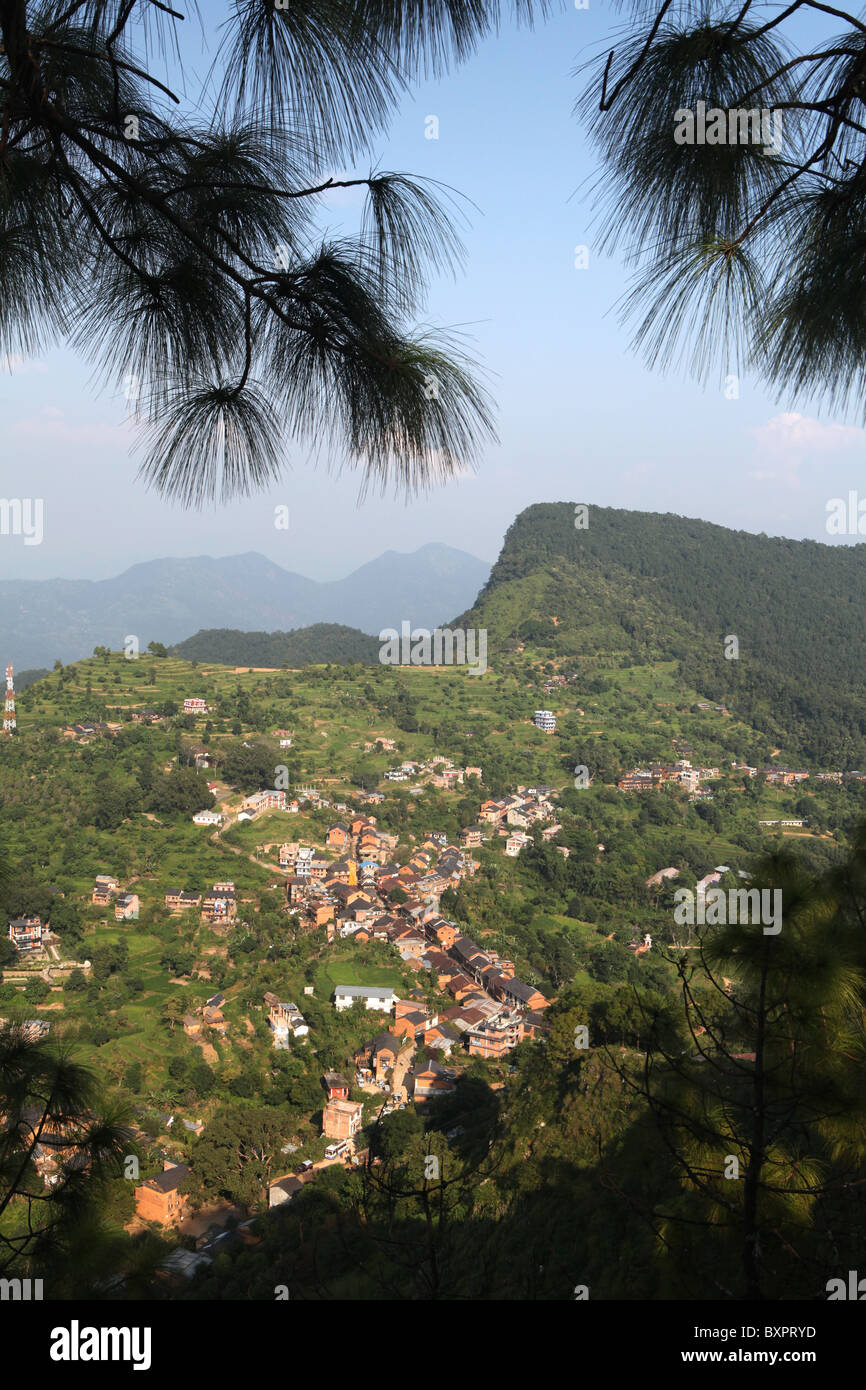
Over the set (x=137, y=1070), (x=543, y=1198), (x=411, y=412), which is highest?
(x=411, y=412)

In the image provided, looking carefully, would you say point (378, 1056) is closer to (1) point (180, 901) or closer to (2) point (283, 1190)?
(2) point (283, 1190)

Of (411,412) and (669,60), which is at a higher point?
(669,60)

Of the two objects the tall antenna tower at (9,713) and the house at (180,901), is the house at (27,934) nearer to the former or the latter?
the house at (180,901)

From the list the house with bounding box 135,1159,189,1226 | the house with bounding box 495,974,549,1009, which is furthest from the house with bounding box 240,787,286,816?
the house with bounding box 135,1159,189,1226

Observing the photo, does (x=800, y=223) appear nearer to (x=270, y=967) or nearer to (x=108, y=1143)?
(x=108, y=1143)

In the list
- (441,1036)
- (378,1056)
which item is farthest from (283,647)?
(378,1056)

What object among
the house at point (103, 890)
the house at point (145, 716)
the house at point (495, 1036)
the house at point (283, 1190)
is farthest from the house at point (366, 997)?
the house at point (145, 716)

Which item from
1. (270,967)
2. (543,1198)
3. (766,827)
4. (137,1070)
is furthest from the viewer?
(766,827)
